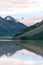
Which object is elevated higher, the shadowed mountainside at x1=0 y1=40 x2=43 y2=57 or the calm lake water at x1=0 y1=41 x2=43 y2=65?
the shadowed mountainside at x1=0 y1=40 x2=43 y2=57

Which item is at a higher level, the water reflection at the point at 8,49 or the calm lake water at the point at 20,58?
the water reflection at the point at 8,49

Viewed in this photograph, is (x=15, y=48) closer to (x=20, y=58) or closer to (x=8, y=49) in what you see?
(x=8, y=49)

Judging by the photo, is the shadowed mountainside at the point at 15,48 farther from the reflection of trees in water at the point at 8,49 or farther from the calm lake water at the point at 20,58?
the calm lake water at the point at 20,58

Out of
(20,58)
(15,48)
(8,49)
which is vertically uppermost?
(15,48)

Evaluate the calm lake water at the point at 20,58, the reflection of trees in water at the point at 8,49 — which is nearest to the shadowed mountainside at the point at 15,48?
the reflection of trees in water at the point at 8,49

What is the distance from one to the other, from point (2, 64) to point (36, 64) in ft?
15.1

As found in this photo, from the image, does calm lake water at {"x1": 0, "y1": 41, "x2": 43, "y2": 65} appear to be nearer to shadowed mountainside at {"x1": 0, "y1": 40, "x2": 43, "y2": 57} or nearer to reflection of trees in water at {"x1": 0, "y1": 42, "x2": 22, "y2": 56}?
reflection of trees in water at {"x1": 0, "y1": 42, "x2": 22, "y2": 56}

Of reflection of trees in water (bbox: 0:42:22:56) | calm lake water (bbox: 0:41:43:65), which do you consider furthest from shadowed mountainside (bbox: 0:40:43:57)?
calm lake water (bbox: 0:41:43:65)

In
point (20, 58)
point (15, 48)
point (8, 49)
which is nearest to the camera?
point (20, 58)

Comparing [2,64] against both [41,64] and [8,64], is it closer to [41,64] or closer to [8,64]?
[8,64]

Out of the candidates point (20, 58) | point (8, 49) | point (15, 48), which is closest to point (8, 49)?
point (8, 49)

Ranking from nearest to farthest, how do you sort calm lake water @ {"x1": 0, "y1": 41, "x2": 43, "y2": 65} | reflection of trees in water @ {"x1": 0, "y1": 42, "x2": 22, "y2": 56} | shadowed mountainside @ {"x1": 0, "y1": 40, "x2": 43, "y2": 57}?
calm lake water @ {"x1": 0, "y1": 41, "x2": 43, "y2": 65}, reflection of trees in water @ {"x1": 0, "y1": 42, "x2": 22, "y2": 56}, shadowed mountainside @ {"x1": 0, "y1": 40, "x2": 43, "y2": 57}

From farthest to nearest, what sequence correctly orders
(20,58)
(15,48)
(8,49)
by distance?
1. (15,48)
2. (8,49)
3. (20,58)

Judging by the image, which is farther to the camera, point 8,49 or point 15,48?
point 15,48
